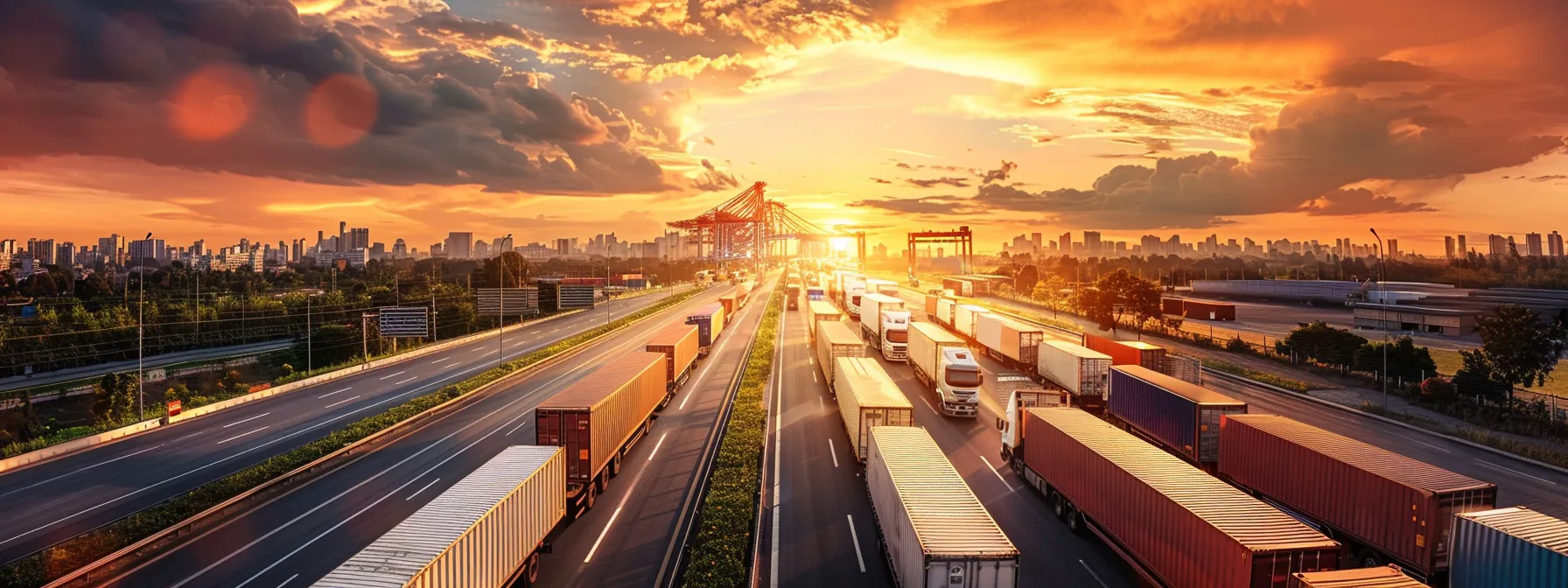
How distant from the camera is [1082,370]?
1344 inches

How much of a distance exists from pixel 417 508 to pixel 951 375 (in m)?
24.6

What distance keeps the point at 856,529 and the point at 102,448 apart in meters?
37.7

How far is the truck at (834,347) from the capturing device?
41.3 meters

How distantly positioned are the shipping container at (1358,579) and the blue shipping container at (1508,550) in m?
2.74

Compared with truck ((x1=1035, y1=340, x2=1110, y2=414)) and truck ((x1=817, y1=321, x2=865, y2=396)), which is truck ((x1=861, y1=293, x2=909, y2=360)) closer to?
truck ((x1=817, y1=321, x2=865, y2=396))

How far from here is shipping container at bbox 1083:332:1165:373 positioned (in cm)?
3594

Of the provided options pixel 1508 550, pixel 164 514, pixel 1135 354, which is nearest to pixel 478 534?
pixel 164 514

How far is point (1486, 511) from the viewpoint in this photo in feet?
48.1

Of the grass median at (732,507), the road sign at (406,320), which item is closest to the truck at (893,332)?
the grass median at (732,507)

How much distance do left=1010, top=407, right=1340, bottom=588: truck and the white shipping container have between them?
11.8 meters

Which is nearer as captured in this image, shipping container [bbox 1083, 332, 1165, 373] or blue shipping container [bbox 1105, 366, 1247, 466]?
blue shipping container [bbox 1105, 366, 1247, 466]

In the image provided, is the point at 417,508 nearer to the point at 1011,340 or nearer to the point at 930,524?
the point at 930,524

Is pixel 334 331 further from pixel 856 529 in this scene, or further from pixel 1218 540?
pixel 1218 540

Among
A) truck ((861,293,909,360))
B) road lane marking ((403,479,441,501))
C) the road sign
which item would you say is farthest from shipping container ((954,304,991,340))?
the road sign
